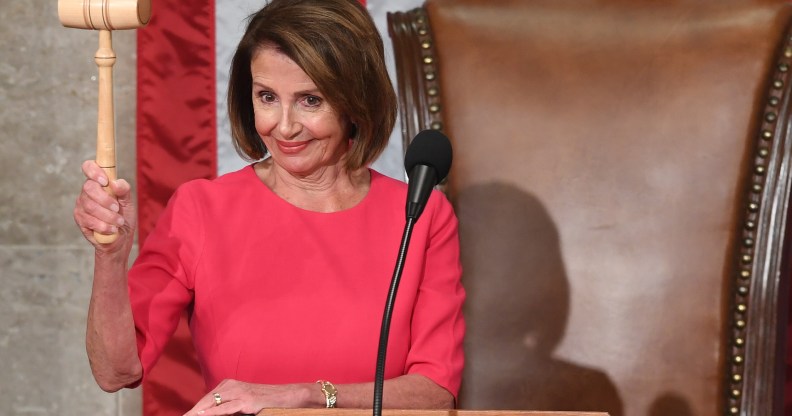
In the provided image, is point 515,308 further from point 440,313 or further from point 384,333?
point 384,333

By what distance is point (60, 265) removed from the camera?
7.52ft

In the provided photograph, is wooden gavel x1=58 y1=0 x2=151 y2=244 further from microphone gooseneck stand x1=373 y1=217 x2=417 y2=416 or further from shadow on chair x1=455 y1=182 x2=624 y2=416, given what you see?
shadow on chair x1=455 y1=182 x2=624 y2=416

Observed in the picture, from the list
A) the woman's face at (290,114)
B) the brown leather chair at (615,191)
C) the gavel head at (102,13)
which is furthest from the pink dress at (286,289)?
the gavel head at (102,13)

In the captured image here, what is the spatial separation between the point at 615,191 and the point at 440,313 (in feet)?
1.44

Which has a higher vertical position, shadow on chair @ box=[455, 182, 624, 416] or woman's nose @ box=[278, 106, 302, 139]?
woman's nose @ box=[278, 106, 302, 139]

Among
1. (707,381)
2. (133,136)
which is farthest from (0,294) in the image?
(707,381)

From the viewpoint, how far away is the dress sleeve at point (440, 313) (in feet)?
5.54

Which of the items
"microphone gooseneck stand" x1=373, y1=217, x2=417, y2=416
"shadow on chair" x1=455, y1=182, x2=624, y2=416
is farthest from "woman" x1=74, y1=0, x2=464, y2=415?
"microphone gooseneck stand" x1=373, y1=217, x2=417, y2=416

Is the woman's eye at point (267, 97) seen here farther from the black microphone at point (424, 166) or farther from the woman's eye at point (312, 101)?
the black microphone at point (424, 166)

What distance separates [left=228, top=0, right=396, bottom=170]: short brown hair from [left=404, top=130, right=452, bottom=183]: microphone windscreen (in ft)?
1.54

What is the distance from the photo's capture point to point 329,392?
1.50 metres

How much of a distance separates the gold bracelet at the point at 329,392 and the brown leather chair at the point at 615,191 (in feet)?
1.68

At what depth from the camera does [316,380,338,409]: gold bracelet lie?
4.90ft

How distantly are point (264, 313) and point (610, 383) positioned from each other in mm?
670
